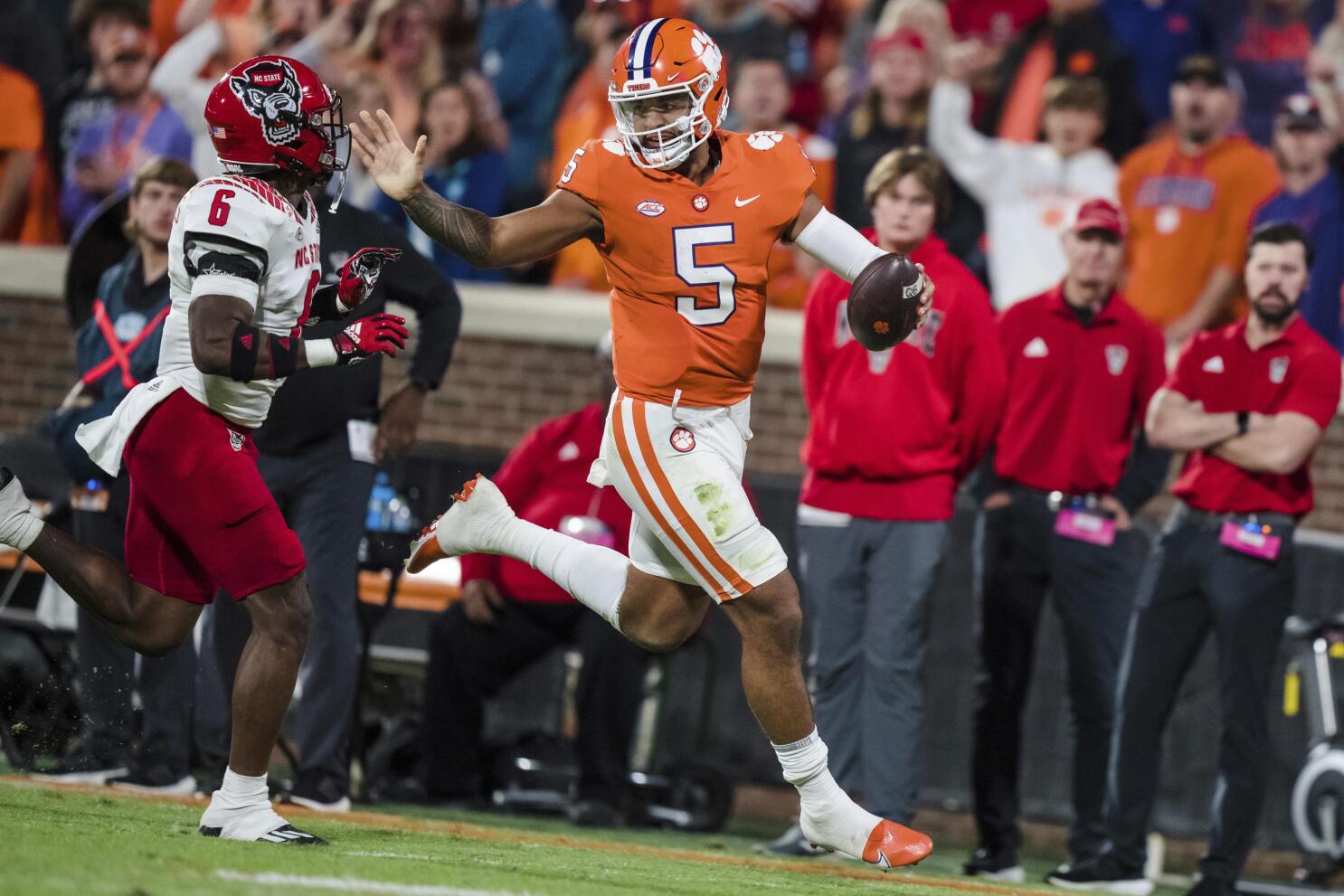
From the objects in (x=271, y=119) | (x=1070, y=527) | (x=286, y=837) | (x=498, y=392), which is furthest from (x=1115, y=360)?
(x=498, y=392)

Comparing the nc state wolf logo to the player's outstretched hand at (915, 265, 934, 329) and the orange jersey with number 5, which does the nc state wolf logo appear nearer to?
the orange jersey with number 5

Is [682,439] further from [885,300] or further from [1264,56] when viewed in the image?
[1264,56]

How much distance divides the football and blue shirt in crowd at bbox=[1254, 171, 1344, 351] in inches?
173

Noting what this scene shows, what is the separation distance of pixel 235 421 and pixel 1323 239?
5687 millimetres

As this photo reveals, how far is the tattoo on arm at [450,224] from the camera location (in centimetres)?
467

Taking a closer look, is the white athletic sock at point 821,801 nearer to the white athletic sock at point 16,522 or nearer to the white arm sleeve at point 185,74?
the white athletic sock at point 16,522

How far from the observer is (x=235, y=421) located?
16.0ft

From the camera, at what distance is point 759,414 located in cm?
966

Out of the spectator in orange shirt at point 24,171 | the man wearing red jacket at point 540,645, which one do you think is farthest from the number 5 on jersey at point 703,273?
the spectator in orange shirt at point 24,171

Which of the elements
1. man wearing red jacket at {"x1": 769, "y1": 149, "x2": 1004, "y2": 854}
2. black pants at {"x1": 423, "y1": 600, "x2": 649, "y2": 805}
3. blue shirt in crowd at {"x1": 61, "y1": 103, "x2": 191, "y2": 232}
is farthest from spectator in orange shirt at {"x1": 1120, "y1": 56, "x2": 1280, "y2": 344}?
blue shirt in crowd at {"x1": 61, "y1": 103, "x2": 191, "y2": 232}

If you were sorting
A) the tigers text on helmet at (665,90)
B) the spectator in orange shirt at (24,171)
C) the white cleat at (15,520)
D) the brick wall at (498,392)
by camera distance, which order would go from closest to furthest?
the tigers text on helmet at (665,90), the white cleat at (15,520), the brick wall at (498,392), the spectator in orange shirt at (24,171)

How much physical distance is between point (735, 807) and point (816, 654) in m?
2.69

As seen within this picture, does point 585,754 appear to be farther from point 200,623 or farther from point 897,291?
point 897,291

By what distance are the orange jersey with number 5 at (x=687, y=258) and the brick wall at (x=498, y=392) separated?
4.34 meters
